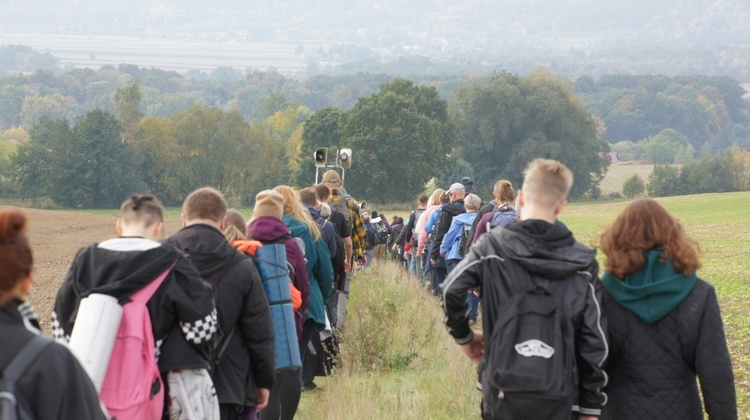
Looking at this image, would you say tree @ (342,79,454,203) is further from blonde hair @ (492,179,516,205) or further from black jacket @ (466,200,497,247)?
blonde hair @ (492,179,516,205)

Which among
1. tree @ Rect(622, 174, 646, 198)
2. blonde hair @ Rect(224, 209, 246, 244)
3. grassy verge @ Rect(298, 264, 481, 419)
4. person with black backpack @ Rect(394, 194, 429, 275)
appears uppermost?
blonde hair @ Rect(224, 209, 246, 244)

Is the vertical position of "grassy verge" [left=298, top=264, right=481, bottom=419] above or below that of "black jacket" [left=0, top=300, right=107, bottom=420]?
below

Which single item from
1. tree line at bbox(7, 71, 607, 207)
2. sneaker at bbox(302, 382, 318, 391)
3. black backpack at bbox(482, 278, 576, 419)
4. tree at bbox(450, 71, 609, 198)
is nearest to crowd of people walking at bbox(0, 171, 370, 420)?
black backpack at bbox(482, 278, 576, 419)

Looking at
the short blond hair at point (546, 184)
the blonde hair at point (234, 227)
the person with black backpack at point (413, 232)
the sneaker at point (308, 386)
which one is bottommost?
the person with black backpack at point (413, 232)

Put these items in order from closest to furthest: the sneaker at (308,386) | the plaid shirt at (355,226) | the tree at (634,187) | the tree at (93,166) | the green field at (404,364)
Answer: the green field at (404,364) → the sneaker at (308,386) → the plaid shirt at (355,226) → the tree at (93,166) → the tree at (634,187)

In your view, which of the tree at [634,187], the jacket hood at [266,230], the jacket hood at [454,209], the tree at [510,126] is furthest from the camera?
the tree at [510,126]

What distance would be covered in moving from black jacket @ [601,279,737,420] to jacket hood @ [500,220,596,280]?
374mm

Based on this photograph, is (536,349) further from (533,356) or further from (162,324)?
(162,324)

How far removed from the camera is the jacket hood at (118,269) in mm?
4438

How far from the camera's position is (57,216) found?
5972 cm

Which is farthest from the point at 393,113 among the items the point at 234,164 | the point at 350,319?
the point at 350,319

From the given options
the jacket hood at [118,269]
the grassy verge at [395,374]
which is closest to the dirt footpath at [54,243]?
the grassy verge at [395,374]

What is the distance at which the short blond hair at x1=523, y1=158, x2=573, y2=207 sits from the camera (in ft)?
15.3

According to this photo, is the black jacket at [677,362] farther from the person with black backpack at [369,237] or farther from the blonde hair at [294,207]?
the person with black backpack at [369,237]
